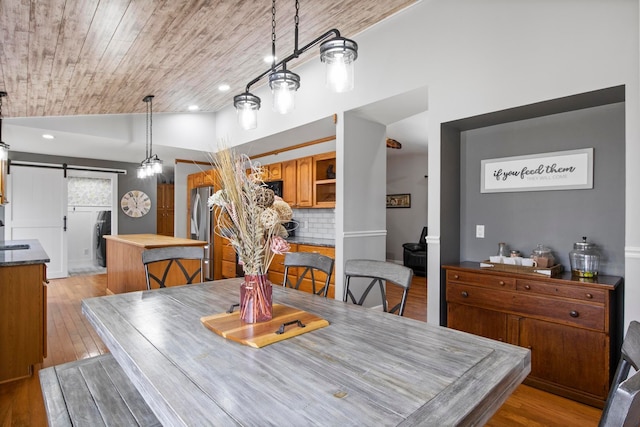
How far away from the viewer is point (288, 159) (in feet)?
18.8

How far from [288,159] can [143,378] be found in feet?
16.1

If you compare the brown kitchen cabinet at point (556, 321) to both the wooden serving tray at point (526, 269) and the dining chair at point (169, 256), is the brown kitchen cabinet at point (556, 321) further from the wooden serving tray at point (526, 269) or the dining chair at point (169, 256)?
the dining chair at point (169, 256)

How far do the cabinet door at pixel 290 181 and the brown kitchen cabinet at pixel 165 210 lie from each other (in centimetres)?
506

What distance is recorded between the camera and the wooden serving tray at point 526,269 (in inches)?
93.0

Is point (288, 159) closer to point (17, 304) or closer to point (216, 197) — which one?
point (17, 304)

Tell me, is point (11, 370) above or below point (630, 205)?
below

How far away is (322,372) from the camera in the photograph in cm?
105

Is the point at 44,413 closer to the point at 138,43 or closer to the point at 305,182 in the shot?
the point at 138,43

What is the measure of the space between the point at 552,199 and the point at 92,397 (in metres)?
3.11

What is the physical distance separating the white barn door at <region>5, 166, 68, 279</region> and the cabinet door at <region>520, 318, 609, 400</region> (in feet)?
24.9

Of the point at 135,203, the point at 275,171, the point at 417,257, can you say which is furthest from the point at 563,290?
the point at 135,203

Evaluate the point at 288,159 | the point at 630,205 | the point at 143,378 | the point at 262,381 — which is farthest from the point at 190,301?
the point at 288,159

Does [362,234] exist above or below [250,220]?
below

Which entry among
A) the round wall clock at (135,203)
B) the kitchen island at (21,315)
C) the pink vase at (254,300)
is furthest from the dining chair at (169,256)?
the round wall clock at (135,203)
